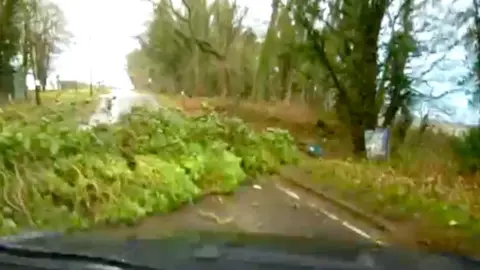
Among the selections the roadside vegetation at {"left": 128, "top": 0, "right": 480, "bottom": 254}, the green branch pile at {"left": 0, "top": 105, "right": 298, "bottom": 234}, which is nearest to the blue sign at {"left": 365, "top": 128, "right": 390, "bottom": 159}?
the roadside vegetation at {"left": 128, "top": 0, "right": 480, "bottom": 254}

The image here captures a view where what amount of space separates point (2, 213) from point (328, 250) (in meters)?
0.81

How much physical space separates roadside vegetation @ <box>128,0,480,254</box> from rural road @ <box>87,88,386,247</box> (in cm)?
8

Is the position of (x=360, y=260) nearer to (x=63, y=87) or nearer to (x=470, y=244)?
(x=470, y=244)

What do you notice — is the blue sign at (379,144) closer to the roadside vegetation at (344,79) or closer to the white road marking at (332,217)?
the roadside vegetation at (344,79)

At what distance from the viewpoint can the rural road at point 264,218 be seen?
1.57 meters

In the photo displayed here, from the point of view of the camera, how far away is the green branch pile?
1.57m

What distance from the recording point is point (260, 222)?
63.7 inches

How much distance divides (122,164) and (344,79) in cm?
66

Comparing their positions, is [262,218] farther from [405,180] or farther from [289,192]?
[405,180]

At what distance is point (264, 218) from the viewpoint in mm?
1621

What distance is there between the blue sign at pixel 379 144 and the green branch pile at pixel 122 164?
215 mm

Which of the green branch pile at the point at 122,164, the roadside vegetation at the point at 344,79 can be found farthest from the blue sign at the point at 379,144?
the green branch pile at the point at 122,164

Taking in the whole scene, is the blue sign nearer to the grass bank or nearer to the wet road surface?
the grass bank

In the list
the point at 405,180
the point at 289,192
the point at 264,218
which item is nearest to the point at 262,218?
the point at 264,218
